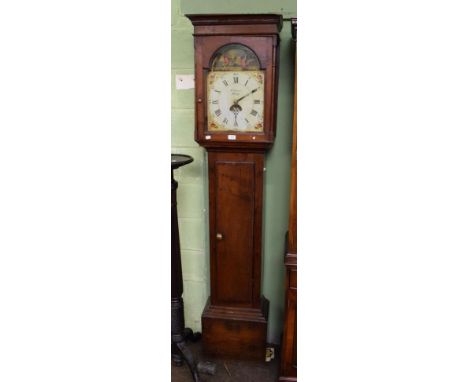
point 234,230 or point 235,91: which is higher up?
point 235,91

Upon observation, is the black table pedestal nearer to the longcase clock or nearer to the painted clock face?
the longcase clock

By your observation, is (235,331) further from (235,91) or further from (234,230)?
(235,91)

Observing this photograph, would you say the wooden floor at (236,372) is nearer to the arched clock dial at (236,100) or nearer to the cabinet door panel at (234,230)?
the cabinet door panel at (234,230)

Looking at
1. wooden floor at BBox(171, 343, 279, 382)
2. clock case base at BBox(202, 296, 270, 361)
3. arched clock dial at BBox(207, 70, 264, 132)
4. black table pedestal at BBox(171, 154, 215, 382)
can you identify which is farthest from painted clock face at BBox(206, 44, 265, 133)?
wooden floor at BBox(171, 343, 279, 382)

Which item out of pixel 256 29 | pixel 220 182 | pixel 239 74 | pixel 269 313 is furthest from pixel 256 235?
pixel 256 29

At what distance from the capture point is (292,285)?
61.9 inches

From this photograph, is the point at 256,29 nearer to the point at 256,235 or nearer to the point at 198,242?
the point at 256,235

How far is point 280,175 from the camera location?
6.10ft

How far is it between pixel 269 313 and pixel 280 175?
2.37 feet

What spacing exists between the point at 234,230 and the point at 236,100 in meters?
0.57

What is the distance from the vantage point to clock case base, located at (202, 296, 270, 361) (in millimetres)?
1850

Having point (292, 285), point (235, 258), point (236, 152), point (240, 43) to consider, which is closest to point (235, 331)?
point (235, 258)

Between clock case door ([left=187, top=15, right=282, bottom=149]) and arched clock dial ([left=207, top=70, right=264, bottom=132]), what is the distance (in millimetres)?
21
